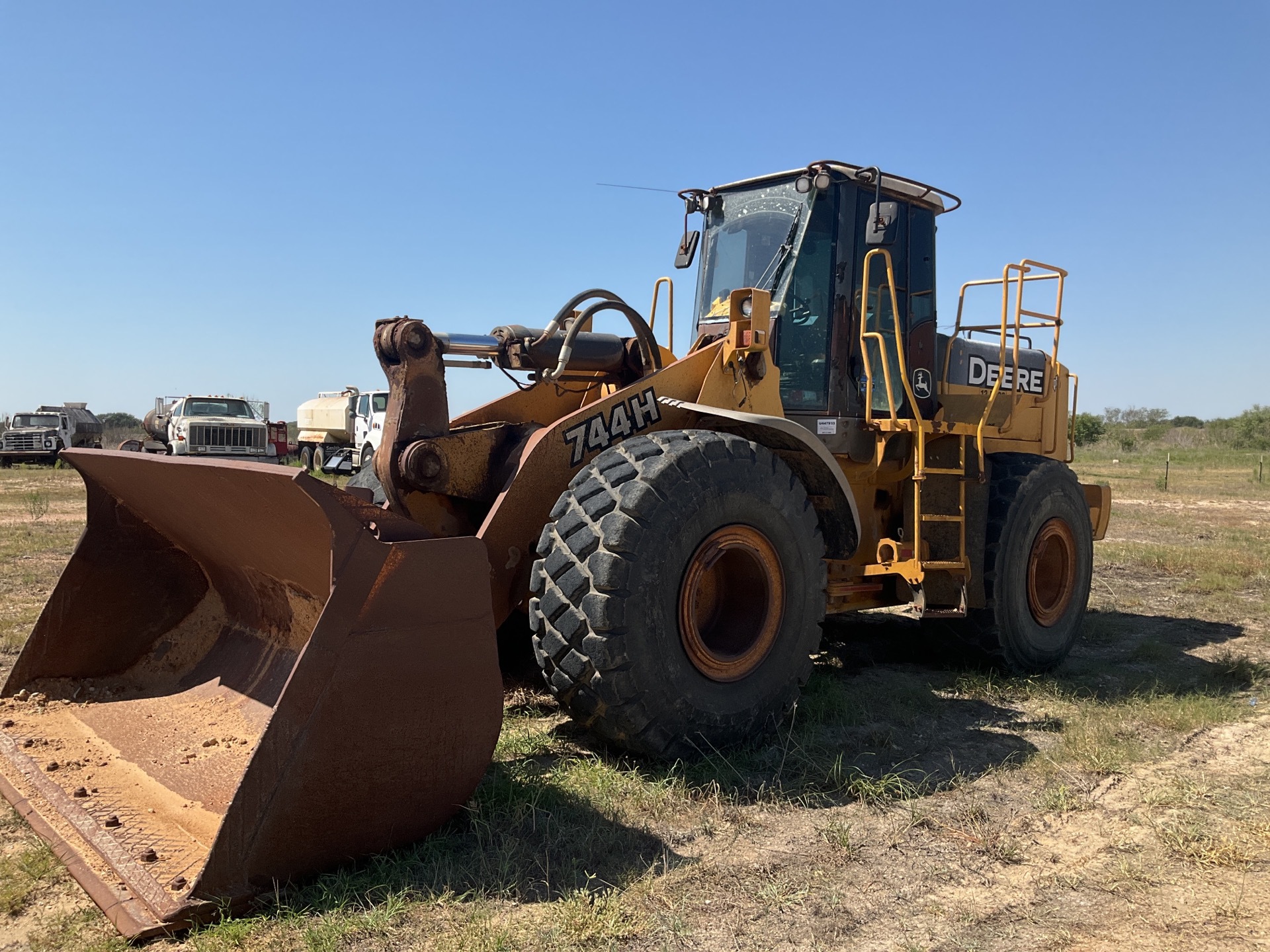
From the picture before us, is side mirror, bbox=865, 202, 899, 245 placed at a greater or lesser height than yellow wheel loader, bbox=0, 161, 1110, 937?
greater

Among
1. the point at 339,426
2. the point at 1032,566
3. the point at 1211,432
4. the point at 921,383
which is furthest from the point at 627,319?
the point at 1211,432

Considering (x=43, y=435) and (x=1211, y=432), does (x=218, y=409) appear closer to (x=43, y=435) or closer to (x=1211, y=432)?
(x=43, y=435)

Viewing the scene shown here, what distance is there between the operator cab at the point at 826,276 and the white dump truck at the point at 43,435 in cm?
2818

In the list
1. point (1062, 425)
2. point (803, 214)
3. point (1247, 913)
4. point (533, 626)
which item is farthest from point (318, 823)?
point (1062, 425)

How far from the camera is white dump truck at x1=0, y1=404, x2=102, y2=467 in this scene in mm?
29859

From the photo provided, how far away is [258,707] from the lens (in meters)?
4.01

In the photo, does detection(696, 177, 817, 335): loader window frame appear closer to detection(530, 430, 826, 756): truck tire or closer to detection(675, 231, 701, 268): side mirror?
detection(675, 231, 701, 268): side mirror

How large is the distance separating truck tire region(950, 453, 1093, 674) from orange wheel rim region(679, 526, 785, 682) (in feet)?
7.73

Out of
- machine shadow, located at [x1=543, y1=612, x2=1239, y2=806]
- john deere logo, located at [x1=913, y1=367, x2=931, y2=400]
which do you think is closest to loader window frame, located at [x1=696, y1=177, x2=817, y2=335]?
john deere logo, located at [x1=913, y1=367, x2=931, y2=400]

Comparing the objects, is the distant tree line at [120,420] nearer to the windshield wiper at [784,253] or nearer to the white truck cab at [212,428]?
the white truck cab at [212,428]

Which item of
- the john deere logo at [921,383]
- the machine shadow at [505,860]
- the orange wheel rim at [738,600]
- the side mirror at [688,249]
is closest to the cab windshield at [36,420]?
the side mirror at [688,249]

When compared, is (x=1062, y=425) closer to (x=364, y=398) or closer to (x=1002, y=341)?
(x=1002, y=341)

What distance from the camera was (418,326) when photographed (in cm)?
445

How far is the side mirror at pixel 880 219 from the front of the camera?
5.33 m
